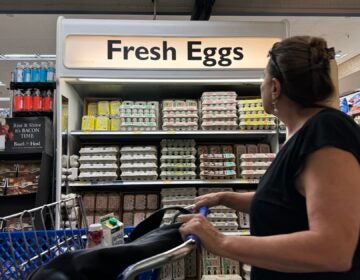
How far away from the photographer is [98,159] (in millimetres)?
3764

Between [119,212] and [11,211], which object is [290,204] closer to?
[119,212]

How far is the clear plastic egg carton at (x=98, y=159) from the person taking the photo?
3.75 m

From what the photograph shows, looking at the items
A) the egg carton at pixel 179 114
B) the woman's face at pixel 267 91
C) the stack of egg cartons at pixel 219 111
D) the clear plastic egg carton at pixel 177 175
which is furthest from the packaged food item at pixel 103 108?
the woman's face at pixel 267 91

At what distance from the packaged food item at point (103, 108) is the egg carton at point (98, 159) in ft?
1.41

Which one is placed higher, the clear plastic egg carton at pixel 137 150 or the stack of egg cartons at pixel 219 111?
the stack of egg cartons at pixel 219 111

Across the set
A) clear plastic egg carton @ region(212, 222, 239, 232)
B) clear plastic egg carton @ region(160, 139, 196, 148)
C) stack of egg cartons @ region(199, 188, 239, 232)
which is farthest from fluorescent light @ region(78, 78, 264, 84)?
clear plastic egg carton @ region(212, 222, 239, 232)

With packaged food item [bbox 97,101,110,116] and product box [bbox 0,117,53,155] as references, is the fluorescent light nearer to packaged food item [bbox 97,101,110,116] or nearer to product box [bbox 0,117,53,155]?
packaged food item [bbox 97,101,110,116]

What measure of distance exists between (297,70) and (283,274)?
567 millimetres

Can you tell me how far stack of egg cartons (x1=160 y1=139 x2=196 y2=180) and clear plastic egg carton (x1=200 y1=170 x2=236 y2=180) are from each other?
97 mm

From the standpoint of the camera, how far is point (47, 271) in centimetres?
83

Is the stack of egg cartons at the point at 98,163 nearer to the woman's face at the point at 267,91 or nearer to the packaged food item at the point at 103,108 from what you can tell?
the packaged food item at the point at 103,108

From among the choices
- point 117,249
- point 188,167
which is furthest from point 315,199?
Result: point 188,167

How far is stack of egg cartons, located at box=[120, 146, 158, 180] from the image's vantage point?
3754 millimetres

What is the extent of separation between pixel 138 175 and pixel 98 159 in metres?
0.41
